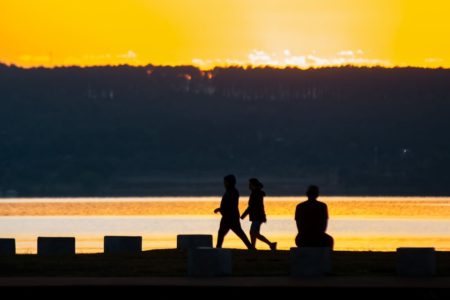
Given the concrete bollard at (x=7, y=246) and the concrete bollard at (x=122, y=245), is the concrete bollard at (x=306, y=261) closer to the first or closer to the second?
the concrete bollard at (x=122, y=245)

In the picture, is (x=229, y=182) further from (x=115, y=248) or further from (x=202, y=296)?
(x=202, y=296)

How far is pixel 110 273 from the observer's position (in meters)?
28.8

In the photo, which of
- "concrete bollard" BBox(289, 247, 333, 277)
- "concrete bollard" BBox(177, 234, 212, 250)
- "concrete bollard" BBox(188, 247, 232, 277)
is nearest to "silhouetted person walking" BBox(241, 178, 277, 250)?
"concrete bollard" BBox(177, 234, 212, 250)

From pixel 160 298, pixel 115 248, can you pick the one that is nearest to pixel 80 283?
pixel 160 298

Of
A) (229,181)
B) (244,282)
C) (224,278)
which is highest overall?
(229,181)

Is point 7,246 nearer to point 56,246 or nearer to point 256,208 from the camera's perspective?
point 56,246

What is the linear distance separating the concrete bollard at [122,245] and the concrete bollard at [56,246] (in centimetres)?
82

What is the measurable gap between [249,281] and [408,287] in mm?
2804

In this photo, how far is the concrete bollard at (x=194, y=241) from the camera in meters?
36.7

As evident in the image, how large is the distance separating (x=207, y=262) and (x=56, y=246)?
1102cm

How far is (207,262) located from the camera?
2733 centimetres

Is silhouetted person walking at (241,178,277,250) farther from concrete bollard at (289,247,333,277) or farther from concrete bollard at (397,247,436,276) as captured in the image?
concrete bollard at (397,247,436,276)

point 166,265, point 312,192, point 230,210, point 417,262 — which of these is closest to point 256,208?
point 230,210

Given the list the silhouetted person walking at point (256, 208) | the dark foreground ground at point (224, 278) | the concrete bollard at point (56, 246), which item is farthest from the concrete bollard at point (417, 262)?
the concrete bollard at point (56, 246)
